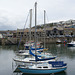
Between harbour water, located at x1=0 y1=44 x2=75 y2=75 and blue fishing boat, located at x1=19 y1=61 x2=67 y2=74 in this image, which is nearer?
blue fishing boat, located at x1=19 y1=61 x2=67 y2=74

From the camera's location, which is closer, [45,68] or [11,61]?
[45,68]

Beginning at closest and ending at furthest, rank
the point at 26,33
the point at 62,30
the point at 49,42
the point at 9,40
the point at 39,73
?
1. the point at 39,73
2. the point at 9,40
3. the point at 49,42
4. the point at 26,33
5. the point at 62,30

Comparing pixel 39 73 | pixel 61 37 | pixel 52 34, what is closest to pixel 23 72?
pixel 39 73

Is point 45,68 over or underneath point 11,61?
over

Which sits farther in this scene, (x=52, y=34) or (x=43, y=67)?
(x=52, y=34)

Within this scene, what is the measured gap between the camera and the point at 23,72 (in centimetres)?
1984

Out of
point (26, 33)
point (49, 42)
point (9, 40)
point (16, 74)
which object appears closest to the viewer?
point (16, 74)

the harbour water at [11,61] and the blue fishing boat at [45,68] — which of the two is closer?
the blue fishing boat at [45,68]

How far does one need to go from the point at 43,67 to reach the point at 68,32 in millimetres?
89560

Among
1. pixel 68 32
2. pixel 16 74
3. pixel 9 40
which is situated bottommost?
pixel 16 74

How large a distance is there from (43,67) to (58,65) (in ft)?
8.25

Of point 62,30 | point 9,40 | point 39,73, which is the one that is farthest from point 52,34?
point 39,73

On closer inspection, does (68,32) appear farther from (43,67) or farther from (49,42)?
(43,67)

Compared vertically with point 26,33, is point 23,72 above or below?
below
